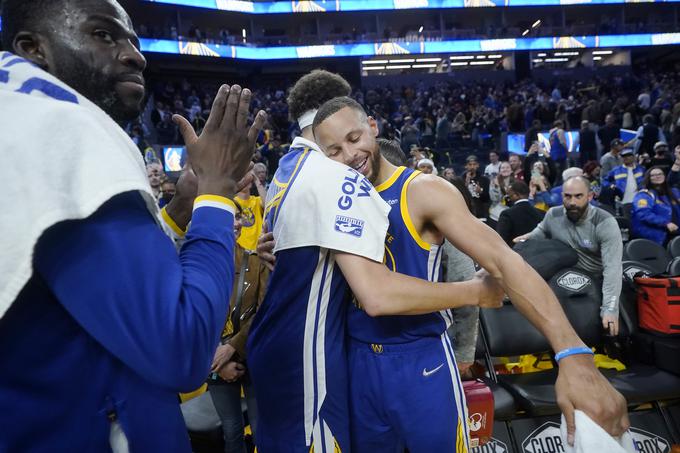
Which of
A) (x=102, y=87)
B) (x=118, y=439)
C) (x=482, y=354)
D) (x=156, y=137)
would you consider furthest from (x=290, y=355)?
(x=156, y=137)

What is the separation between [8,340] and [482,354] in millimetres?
3401

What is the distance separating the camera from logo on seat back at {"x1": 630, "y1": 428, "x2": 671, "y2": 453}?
10.9 ft

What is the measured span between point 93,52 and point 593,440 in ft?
4.50

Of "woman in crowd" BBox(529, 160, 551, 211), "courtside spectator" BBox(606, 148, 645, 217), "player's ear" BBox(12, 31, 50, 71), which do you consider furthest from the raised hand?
"courtside spectator" BBox(606, 148, 645, 217)

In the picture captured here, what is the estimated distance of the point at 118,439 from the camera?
939mm

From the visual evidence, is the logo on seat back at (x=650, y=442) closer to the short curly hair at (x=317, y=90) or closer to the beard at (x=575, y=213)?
the beard at (x=575, y=213)

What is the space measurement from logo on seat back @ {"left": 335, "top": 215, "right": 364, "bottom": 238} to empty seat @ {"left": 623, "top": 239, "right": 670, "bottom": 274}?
15.0ft

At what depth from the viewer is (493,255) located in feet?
5.34

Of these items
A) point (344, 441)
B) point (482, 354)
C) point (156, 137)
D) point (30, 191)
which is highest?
point (156, 137)

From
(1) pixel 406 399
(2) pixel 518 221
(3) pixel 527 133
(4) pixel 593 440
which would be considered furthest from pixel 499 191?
(3) pixel 527 133

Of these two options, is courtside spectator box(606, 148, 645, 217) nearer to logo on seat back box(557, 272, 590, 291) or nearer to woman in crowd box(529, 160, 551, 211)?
woman in crowd box(529, 160, 551, 211)

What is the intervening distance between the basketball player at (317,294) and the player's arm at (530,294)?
4.9 inches

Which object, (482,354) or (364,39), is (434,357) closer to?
(482,354)

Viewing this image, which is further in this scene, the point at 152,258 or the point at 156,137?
the point at 156,137
